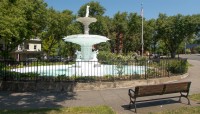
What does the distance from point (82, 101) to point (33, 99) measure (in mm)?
2022

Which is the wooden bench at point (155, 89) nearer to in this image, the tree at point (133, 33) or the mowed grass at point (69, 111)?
the mowed grass at point (69, 111)

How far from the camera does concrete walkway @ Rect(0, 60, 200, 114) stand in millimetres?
10344

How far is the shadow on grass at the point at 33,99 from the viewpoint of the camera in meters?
10.4

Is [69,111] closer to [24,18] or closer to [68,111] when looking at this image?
[68,111]

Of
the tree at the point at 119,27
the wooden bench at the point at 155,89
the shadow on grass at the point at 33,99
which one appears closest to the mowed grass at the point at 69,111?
the shadow on grass at the point at 33,99

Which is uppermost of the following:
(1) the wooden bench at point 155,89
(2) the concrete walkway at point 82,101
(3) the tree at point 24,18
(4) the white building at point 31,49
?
(3) the tree at point 24,18

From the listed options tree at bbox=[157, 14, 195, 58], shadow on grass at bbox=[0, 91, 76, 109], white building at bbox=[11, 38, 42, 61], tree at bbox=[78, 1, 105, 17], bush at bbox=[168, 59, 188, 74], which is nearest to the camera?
shadow on grass at bbox=[0, 91, 76, 109]

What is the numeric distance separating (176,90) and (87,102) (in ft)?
11.0

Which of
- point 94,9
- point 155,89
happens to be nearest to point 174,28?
point 94,9

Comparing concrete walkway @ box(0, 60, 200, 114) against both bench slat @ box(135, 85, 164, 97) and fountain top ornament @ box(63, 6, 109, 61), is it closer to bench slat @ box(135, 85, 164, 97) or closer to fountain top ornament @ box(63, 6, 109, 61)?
bench slat @ box(135, 85, 164, 97)

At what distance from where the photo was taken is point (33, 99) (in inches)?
464

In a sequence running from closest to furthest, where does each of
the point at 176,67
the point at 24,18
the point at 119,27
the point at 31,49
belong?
1. the point at 176,67
2. the point at 24,18
3. the point at 119,27
4. the point at 31,49

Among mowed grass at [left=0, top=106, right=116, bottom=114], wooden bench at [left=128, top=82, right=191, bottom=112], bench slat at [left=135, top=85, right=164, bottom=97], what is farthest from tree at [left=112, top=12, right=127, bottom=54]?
mowed grass at [left=0, top=106, right=116, bottom=114]

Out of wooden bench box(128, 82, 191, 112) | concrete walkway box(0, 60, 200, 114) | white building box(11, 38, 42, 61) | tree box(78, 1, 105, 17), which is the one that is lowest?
concrete walkway box(0, 60, 200, 114)
